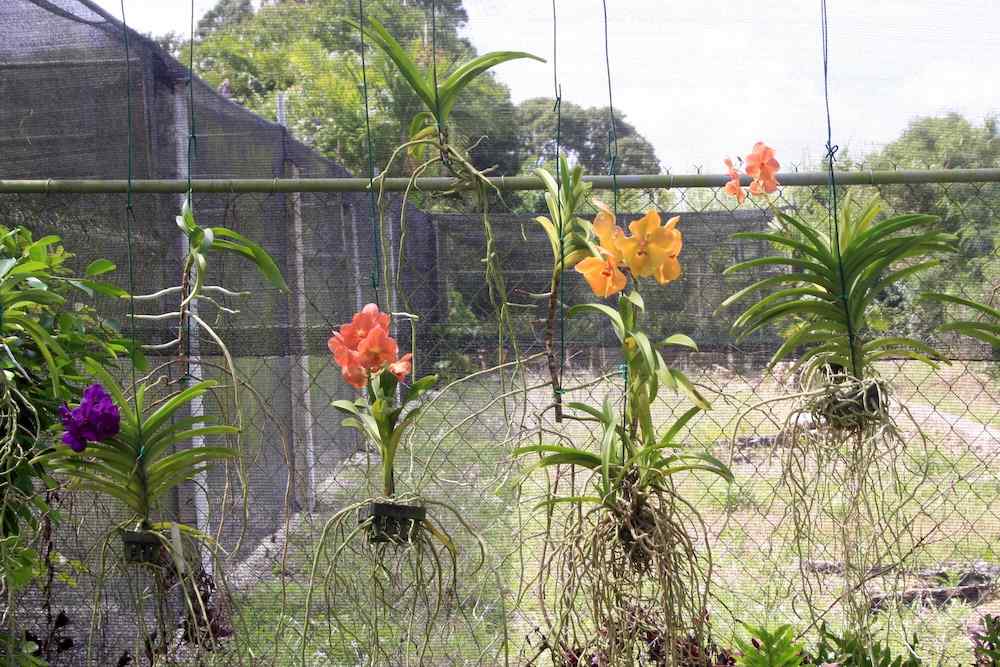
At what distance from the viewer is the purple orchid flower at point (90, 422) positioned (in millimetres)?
1546

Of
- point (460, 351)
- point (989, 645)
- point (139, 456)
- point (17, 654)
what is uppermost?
point (460, 351)

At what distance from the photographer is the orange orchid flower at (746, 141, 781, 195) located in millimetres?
1856

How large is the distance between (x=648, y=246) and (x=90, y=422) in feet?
3.50

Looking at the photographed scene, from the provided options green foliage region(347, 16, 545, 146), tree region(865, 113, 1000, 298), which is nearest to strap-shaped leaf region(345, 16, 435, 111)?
green foliage region(347, 16, 545, 146)

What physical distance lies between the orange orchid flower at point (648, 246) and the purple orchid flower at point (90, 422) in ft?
3.23

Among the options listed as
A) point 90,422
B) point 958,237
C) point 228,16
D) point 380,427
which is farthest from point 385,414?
point 228,16

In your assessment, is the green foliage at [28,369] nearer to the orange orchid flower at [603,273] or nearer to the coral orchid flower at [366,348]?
the coral orchid flower at [366,348]

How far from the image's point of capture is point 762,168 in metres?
1.86

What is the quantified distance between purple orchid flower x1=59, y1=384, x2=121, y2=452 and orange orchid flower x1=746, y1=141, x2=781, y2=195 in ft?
4.58

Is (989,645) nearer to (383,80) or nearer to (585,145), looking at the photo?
(585,145)

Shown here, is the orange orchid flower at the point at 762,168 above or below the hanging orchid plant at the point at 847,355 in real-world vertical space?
above

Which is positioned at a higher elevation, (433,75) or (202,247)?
(433,75)

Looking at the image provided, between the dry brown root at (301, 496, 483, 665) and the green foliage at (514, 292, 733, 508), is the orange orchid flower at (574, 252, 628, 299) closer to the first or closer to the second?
the green foliage at (514, 292, 733, 508)

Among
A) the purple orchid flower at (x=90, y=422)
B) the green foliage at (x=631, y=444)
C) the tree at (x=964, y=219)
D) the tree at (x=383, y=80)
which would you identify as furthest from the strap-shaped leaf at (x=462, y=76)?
the tree at (x=964, y=219)
